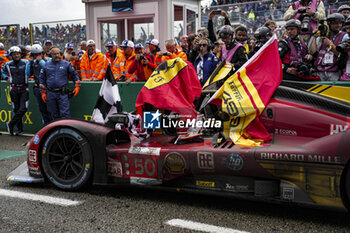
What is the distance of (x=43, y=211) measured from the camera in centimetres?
398

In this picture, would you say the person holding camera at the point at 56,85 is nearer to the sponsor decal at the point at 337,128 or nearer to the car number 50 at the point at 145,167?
the car number 50 at the point at 145,167

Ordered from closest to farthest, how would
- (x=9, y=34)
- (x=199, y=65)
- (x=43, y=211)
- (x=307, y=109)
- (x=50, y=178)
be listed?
(x=307, y=109)
(x=43, y=211)
(x=50, y=178)
(x=199, y=65)
(x=9, y=34)

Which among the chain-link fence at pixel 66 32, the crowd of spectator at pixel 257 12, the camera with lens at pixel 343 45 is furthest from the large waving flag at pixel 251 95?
the crowd of spectator at pixel 257 12

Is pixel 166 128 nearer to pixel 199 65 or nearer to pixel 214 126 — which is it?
pixel 214 126

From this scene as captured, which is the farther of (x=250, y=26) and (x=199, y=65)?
(x=250, y=26)

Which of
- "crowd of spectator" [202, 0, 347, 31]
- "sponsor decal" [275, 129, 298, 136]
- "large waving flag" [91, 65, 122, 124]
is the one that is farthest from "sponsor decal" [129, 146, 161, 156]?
"crowd of spectator" [202, 0, 347, 31]

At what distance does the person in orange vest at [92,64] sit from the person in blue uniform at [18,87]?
1398 mm

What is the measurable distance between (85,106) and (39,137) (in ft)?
13.3

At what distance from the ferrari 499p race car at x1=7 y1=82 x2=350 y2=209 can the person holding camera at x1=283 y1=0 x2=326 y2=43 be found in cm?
315

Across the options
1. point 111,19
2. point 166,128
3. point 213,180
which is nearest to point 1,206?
point 166,128

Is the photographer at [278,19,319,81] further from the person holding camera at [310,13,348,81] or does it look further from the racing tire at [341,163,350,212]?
the racing tire at [341,163,350,212]

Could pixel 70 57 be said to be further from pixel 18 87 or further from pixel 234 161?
pixel 234 161

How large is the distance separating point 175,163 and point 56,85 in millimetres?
5101

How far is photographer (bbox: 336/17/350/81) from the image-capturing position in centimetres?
571
